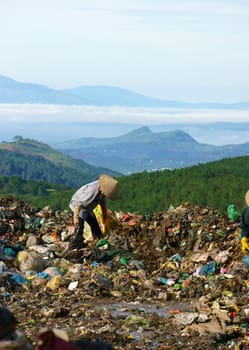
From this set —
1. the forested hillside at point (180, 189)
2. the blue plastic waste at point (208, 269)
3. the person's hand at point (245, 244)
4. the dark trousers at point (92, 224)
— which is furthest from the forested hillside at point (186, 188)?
the person's hand at point (245, 244)

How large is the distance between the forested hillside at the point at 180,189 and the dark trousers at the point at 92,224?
5140 cm

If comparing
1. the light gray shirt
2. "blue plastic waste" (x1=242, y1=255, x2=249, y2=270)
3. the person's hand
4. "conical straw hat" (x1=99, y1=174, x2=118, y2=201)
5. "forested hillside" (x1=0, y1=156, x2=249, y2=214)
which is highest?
"conical straw hat" (x1=99, y1=174, x2=118, y2=201)

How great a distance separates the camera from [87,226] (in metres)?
12.8

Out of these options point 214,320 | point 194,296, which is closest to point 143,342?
point 214,320

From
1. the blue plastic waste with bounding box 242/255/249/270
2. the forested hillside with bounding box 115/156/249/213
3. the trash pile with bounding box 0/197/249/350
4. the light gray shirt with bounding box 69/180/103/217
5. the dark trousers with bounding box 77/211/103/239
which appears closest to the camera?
the trash pile with bounding box 0/197/249/350

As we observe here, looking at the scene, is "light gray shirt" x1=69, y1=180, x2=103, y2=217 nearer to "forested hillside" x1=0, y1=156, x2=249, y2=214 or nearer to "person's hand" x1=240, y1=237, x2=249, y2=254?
"person's hand" x1=240, y1=237, x2=249, y2=254

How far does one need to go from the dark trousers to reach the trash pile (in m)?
0.19

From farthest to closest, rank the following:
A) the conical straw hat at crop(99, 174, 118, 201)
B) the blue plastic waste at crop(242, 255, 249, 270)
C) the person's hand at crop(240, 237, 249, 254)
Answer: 1. the conical straw hat at crop(99, 174, 118, 201)
2. the person's hand at crop(240, 237, 249, 254)
3. the blue plastic waste at crop(242, 255, 249, 270)

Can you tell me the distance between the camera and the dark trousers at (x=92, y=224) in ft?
38.0

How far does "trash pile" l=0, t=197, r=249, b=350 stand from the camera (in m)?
7.15

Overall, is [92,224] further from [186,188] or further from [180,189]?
[180,189]

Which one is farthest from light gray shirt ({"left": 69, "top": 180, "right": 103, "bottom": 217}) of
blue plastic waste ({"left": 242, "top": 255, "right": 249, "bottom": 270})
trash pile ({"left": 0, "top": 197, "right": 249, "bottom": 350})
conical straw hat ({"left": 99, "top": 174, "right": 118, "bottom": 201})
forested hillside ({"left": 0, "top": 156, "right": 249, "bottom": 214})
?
forested hillside ({"left": 0, "top": 156, "right": 249, "bottom": 214})

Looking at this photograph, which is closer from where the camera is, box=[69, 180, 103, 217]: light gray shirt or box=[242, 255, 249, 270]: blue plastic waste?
box=[242, 255, 249, 270]: blue plastic waste

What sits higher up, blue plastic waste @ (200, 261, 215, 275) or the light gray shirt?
the light gray shirt
